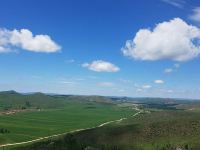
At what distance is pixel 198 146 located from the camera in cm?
19900

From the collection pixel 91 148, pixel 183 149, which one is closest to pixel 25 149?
pixel 91 148

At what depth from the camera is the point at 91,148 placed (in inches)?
7613

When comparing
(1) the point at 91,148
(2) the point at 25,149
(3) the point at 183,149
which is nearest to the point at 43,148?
(2) the point at 25,149

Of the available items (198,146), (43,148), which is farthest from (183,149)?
(43,148)

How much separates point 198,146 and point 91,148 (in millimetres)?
56373

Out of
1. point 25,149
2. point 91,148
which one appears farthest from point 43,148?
point 91,148

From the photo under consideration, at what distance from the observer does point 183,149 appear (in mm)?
199625

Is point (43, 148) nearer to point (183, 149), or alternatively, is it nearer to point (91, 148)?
point (91, 148)

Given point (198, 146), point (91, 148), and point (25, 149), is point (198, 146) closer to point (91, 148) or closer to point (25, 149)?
point (91, 148)

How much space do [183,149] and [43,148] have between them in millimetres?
73383

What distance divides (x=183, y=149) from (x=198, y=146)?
795 centimetres

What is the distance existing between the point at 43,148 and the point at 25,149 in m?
9.17

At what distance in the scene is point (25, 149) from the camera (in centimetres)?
19412

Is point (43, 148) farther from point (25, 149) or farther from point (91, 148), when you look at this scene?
point (91, 148)
